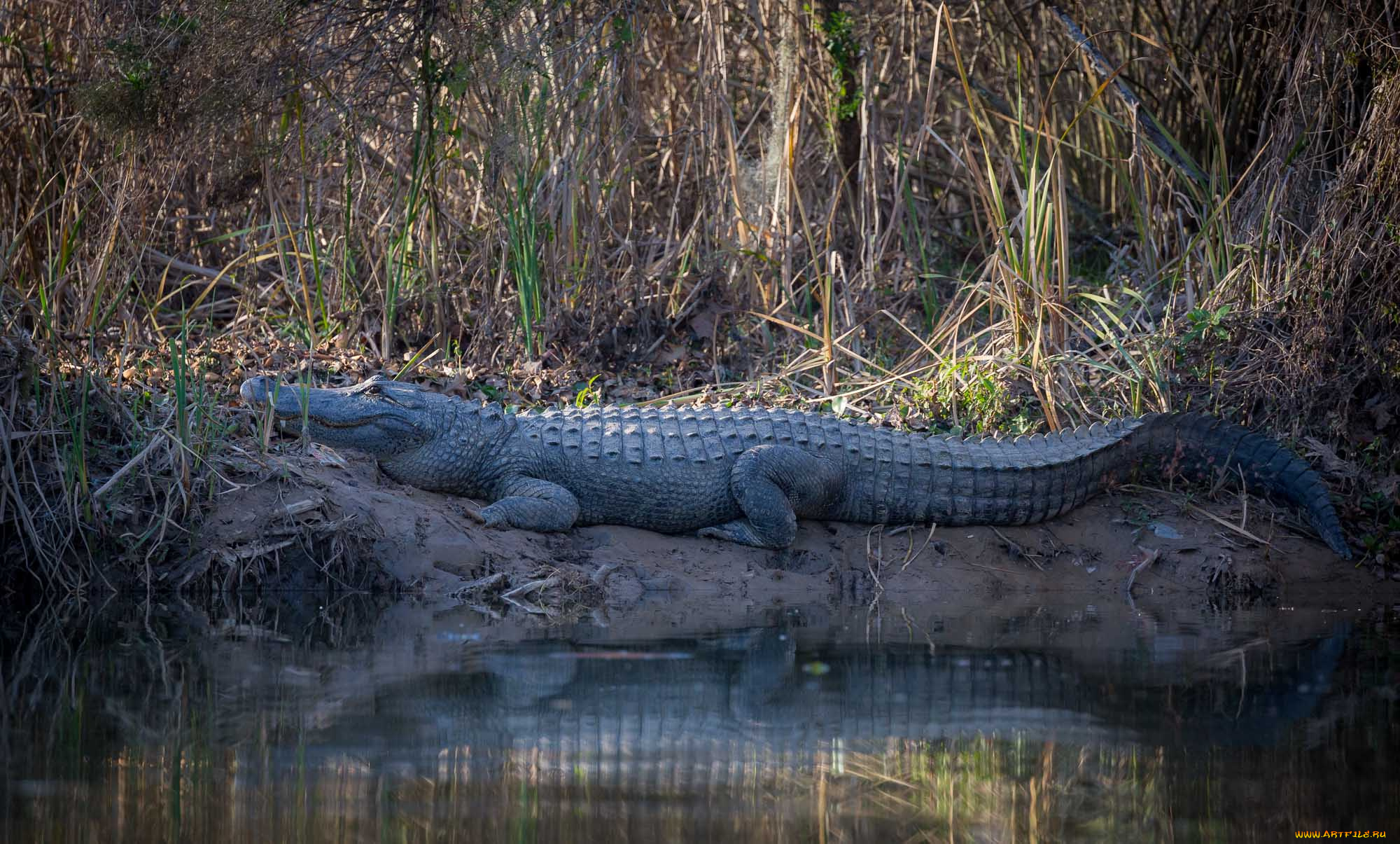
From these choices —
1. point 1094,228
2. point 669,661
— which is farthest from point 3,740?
point 1094,228

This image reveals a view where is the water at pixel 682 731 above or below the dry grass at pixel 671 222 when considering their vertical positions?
below

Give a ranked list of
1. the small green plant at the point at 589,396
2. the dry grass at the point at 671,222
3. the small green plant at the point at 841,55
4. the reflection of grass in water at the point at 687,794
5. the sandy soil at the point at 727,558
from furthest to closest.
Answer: the small green plant at the point at 841,55 < the small green plant at the point at 589,396 < the dry grass at the point at 671,222 < the sandy soil at the point at 727,558 < the reflection of grass in water at the point at 687,794

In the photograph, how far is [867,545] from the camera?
231 inches

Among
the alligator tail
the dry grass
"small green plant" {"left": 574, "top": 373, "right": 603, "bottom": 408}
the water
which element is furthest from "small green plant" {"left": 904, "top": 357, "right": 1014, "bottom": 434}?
the water

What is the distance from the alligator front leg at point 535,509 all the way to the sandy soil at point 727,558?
2.6 inches

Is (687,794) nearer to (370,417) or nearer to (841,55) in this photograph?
(370,417)

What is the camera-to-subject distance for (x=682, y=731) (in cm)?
315

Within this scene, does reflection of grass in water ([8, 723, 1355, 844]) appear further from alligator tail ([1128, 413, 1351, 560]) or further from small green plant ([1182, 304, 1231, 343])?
small green plant ([1182, 304, 1231, 343])

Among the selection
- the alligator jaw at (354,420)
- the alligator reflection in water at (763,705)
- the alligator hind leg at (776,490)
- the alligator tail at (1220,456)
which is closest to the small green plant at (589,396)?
the alligator jaw at (354,420)

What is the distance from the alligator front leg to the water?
3.67ft

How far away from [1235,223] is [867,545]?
3106 mm

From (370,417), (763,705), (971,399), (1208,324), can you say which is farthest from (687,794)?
(1208,324)

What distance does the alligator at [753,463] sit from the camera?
5.85 metres

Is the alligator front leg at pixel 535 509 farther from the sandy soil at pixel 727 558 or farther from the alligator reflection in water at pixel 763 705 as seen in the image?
the alligator reflection in water at pixel 763 705
